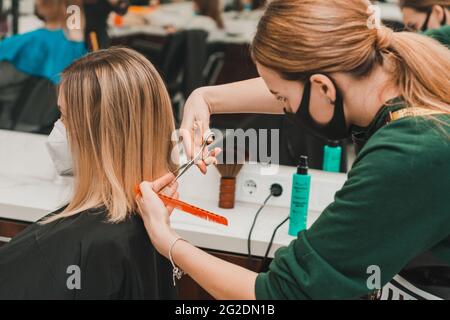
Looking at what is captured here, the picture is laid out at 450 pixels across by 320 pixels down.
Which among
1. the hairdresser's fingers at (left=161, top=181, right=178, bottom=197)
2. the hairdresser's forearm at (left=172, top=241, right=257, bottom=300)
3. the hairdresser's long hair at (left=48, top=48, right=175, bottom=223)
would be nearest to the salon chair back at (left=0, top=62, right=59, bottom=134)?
the hairdresser's long hair at (left=48, top=48, right=175, bottom=223)

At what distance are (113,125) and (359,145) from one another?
591 millimetres

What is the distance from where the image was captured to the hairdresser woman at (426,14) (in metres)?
2.42

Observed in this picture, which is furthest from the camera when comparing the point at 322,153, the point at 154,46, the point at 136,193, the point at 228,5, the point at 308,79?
the point at 228,5

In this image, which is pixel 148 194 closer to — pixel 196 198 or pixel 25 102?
pixel 196 198

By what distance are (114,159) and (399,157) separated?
Result: 0.74 metres

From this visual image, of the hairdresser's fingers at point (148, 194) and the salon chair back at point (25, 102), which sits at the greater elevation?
the hairdresser's fingers at point (148, 194)

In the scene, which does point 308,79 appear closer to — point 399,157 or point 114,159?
point 399,157

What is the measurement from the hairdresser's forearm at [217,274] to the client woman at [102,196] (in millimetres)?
220

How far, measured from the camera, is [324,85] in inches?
45.4

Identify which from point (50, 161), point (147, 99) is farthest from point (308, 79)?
point (50, 161)

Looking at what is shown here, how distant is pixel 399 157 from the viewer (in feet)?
3.33

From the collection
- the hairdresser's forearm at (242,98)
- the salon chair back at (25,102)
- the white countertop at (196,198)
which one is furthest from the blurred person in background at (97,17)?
the hairdresser's forearm at (242,98)

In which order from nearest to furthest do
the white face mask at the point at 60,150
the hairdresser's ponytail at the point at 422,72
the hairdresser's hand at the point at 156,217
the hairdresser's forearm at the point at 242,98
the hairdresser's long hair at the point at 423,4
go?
1. the hairdresser's ponytail at the point at 422,72
2. the hairdresser's hand at the point at 156,217
3. the hairdresser's forearm at the point at 242,98
4. the white face mask at the point at 60,150
5. the hairdresser's long hair at the point at 423,4

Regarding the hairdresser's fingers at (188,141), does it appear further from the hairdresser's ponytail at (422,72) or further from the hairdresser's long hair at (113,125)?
the hairdresser's ponytail at (422,72)
